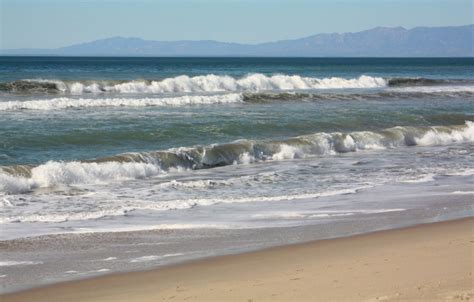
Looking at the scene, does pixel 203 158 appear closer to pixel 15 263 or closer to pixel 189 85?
pixel 15 263

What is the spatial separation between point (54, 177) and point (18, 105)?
13.0 m

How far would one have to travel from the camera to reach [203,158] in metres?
16.8

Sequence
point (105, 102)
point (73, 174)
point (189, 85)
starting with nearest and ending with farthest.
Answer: point (73, 174)
point (105, 102)
point (189, 85)

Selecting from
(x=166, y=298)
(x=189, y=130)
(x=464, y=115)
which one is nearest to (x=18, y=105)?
(x=189, y=130)

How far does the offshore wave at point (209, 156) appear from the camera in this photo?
44.7ft

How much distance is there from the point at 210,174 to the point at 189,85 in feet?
89.7

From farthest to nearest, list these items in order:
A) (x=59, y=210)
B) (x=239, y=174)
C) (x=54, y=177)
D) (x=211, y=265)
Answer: (x=239, y=174) → (x=54, y=177) → (x=59, y=210) → (x=211, y=265)

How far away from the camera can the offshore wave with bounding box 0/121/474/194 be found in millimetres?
13609

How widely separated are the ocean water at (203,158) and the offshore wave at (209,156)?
0.03 m

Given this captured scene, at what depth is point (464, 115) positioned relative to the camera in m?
29.0

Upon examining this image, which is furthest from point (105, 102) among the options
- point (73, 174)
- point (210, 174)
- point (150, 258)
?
point (150, 258)

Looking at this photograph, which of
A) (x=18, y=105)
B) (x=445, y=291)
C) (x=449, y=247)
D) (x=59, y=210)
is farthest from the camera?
(x=18, y=105)

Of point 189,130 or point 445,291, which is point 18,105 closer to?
point 189,130

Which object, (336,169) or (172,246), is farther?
(336,169)
